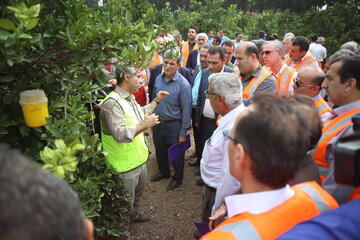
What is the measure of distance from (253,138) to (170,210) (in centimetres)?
315

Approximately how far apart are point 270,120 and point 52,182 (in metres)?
0.89

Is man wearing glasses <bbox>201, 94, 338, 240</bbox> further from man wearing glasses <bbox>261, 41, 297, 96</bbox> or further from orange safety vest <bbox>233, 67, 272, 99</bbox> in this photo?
man wearing glasses <bbox>261, 41, 297, 96</bbox>

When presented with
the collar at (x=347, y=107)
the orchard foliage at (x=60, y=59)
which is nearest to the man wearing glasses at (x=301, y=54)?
the collar at (x=347, y=107)

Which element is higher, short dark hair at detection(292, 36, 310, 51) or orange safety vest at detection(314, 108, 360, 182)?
short dark hair at detection(292, 36, 310, 51)

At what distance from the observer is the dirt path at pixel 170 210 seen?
3.67 m

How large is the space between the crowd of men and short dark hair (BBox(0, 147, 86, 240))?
13 centimetres

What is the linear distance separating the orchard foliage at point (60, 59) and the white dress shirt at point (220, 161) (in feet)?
3.30

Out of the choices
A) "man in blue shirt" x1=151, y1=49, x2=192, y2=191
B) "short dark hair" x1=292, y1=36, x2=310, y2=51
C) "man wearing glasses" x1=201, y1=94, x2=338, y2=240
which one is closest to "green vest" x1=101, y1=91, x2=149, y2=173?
"man in blue shirt" x1=151, y1=49, x2=192, y2=191

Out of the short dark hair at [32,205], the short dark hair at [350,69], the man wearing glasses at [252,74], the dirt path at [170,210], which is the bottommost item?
the dirt path at [170,210]

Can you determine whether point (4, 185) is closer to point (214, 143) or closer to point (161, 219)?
point (214, 143)

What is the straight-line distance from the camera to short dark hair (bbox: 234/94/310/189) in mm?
1228

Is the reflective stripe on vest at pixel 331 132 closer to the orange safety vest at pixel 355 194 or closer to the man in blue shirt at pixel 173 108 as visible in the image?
the orange safety vest at pixel 355 194

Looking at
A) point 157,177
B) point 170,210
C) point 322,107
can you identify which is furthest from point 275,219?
point 157,177

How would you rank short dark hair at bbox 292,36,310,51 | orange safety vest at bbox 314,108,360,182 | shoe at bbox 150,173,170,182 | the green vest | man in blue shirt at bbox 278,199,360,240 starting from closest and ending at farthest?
man in blue shirt at bbox 278,199,360,240
orange safety vest at bbox 314,108,360,182
the green vest
shoe at bbox 150,173,170,182
short dark hair at bbox 292,36,310,51
